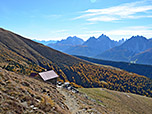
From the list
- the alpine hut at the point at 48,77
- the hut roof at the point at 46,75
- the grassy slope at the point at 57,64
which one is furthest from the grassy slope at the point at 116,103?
the grassy slope at the point at 57,64

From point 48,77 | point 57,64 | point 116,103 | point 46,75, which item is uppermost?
point 46,75

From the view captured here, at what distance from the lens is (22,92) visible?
822 inches

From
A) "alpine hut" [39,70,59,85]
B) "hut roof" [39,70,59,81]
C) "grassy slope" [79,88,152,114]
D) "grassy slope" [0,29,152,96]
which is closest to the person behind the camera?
"hut roof" [39,70,59,81]

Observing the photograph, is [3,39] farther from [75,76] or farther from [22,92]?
[22,92]

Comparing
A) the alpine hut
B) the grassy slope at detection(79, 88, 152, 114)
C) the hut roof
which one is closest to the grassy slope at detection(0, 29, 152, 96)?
the hut roof

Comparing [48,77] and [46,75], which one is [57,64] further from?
[48,77]

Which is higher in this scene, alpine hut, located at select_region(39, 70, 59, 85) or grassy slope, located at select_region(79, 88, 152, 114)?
alpine hut, located at select_region(39, 70, 59, 85)

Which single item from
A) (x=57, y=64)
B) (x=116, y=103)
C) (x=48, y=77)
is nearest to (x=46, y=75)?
(x=48, y=77)

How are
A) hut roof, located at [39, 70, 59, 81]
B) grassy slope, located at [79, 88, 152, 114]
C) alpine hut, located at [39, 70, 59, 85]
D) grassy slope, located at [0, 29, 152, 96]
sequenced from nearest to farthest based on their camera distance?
hut roof, located at [39, 70, 59, 81] < alpine hut, located at [39, 70, 59, 85] < grassy slope, located at [79, 88, 152, 114] < grassy slope, located at [0, 29, 152, 96]

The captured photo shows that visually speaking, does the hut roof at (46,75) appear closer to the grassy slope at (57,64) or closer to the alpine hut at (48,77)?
the alpine hut at (48,77)

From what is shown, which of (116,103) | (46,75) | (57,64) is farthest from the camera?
(57,64)

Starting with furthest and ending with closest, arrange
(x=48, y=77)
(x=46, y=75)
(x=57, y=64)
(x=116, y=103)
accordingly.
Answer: (x=57, y=64)
(x=116, y=103)
(x=46, y=75)
(x=48, y=77)

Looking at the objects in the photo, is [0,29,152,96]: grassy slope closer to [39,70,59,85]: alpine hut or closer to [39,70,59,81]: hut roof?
[39,70,59,81]: hut roof

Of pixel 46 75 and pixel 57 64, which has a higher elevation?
pixel 46 75
